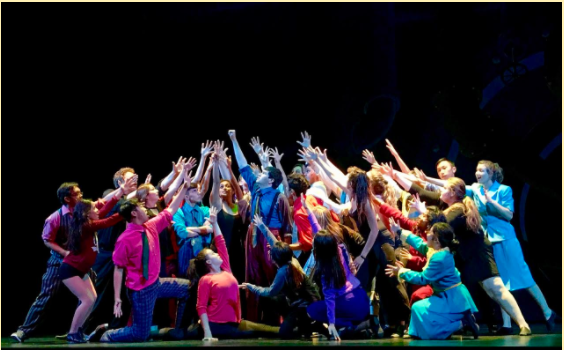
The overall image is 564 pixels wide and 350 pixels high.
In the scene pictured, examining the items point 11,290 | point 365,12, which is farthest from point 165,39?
point 11,290

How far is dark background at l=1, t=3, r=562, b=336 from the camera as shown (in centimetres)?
805

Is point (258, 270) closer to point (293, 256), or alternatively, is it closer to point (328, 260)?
point (293, 256)

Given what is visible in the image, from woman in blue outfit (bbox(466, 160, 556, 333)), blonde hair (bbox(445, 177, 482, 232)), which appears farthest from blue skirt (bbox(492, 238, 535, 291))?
blonde hair (bbox(445, 177, 482, 232))

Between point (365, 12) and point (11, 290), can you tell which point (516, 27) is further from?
point (11, 290)

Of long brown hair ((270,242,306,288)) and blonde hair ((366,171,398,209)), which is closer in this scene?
long brown hair ((270,242,306,288))

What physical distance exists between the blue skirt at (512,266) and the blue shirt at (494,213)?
6cm

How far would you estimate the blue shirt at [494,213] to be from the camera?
22.1 ft

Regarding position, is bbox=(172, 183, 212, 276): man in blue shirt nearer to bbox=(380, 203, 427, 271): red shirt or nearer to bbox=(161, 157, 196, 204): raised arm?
bbox=(161, 157, 196, 204): raised arm

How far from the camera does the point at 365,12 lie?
8.65m

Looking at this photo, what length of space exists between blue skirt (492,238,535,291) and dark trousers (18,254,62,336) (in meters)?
3.61

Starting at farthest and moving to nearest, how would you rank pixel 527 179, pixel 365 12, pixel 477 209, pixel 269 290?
1. pixel 365 12
2. pixel 527 179
3. pixel 477 209
4. pixel 269 290

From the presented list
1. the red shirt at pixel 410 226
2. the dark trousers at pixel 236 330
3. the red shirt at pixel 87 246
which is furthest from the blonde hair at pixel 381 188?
the red shirt at pixel 87 246

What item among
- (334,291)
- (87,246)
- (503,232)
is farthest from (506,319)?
(87,246)

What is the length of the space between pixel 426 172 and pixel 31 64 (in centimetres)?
426
